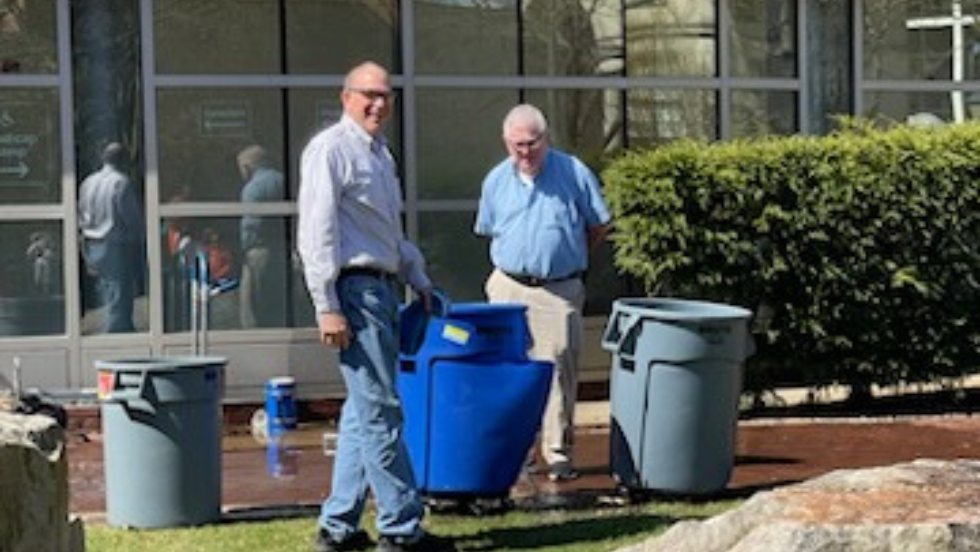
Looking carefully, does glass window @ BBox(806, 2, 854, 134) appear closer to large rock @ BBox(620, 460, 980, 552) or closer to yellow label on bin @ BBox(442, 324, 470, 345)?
yellow label on bin @ BBox(442, 324, 470, 345)

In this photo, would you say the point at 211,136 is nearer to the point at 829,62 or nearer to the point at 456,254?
the point at 456,254

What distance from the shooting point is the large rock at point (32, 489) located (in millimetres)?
4895

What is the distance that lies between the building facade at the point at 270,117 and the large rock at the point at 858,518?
705cm

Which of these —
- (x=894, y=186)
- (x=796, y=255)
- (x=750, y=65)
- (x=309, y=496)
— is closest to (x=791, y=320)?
(x=796, y=255)

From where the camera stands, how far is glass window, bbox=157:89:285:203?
1153 cm

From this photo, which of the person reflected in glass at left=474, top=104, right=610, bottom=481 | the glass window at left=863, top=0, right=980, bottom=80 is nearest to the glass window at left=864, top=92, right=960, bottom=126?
the glass window at left=863, top=0, right=980, bottom=80

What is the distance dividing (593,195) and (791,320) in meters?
2.88

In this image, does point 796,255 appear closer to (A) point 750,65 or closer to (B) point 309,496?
(A) point 750,65

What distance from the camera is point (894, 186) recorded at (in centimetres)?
1132

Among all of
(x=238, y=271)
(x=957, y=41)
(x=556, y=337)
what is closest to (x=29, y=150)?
(x=238, y=271)

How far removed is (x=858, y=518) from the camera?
436cm

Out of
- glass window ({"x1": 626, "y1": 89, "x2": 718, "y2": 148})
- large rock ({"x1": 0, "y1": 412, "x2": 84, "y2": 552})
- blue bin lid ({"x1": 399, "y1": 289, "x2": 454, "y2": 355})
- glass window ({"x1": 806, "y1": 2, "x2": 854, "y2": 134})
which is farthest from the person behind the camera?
glass window ({"x1": 806, "y1": 2, "x2": 854, "y2": 134})

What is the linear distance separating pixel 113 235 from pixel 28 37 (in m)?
1.45

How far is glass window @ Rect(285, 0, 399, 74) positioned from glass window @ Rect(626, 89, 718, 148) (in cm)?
187
